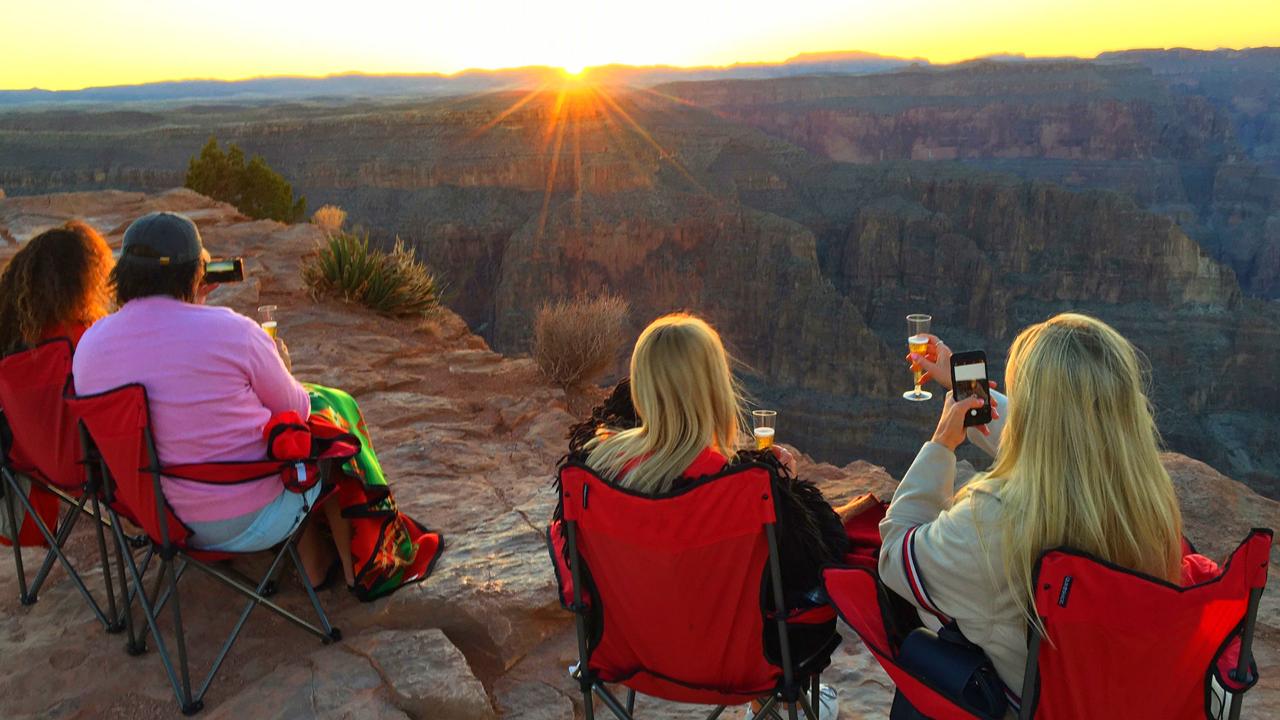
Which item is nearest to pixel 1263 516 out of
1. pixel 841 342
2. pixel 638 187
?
pixel 841 342

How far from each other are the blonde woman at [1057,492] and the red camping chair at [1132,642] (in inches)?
2.9

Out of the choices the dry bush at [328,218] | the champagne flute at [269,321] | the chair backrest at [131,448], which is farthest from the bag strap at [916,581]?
the dry bush at [328,218]

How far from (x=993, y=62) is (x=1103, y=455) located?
83.0 meters

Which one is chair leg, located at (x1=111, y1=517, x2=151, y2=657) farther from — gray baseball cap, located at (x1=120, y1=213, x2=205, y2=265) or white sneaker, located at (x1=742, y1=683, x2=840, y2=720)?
white sneaker, located at (x1=742, y1=683, x2=840, y2=720)

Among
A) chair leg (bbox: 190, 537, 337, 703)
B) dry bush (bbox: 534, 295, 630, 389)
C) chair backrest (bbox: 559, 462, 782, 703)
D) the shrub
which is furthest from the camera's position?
the shrub

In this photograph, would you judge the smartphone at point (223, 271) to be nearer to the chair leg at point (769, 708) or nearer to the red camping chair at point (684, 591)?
the red camping chair at point (684, 591)

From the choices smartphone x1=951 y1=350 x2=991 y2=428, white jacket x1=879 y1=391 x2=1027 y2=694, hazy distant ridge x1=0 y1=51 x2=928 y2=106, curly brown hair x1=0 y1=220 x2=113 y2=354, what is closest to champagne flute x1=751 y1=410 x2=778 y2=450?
smartphone x1=951 y1=350 x2=991 y2=428

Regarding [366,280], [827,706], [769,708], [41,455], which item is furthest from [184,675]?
[366,280]

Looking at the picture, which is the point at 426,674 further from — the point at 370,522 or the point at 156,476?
the point at 156,476

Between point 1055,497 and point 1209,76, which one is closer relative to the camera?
point 1055,497

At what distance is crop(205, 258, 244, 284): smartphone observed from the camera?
11.2 ft

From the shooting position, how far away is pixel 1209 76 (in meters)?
93.9

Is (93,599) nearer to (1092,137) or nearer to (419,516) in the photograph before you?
(419,516)

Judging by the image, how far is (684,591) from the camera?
90.6 inches
